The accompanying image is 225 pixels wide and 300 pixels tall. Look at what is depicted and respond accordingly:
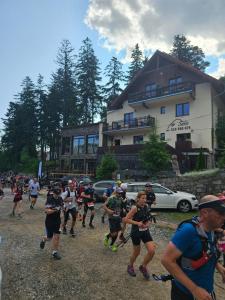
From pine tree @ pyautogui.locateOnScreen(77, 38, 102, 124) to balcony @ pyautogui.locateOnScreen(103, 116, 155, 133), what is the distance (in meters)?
16.3

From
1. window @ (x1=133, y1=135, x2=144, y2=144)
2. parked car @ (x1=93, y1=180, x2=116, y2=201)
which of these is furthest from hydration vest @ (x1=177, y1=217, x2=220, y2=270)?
window @ (x1=133, y1=135, x2=144, y2=144)

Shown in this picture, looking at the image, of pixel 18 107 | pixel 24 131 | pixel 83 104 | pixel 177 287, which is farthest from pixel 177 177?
pixel 18 107

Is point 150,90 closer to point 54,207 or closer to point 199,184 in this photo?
point 199,184

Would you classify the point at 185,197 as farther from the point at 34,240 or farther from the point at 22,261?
the point at 22,261

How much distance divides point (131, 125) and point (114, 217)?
1115 inches

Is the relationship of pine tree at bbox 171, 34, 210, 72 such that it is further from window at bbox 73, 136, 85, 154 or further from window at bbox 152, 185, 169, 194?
window at bbox 152, 185, 169, 194

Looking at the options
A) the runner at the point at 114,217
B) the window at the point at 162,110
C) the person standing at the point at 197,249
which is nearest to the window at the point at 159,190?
the runner at the point at 114,217

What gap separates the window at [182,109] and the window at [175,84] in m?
1.78

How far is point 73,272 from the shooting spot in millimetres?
6852

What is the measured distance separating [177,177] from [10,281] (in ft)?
51.8

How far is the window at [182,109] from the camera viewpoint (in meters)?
32.7

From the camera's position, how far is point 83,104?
55188mm

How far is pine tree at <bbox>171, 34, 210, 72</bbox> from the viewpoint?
49031 millimetres

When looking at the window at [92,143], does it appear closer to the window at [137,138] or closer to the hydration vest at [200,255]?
the window at [137,138]
